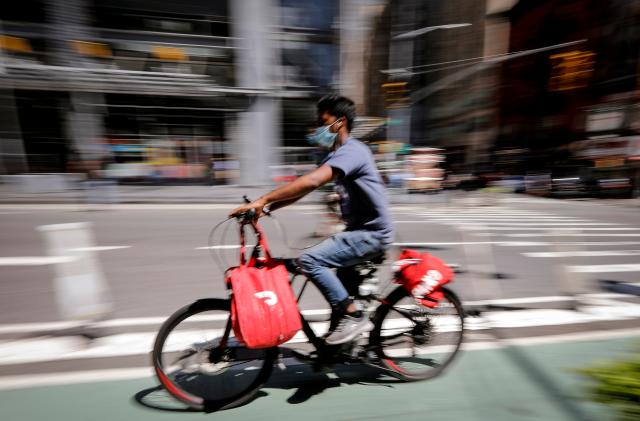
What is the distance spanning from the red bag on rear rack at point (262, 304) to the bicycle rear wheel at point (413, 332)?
802 mm

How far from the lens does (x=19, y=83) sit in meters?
15.6

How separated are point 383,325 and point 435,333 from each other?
0.47 m

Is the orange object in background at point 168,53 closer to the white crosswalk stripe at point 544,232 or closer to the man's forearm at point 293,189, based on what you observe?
the white crosswalk stripe at point 544,232

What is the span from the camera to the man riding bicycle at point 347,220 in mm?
2553

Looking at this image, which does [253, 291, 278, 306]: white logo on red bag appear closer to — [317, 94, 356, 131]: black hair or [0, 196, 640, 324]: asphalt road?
[0, 196, 640, 324]: asphalt road

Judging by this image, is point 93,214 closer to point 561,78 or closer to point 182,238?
point 182,238

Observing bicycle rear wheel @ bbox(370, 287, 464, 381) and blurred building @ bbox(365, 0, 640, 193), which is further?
blurred building @ bbox(365, 0, 640, 193)

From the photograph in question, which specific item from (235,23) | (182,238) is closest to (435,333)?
(182,238)

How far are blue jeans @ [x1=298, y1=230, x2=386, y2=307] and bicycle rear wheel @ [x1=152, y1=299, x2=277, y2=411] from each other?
572 millimetres

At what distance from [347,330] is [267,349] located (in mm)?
566

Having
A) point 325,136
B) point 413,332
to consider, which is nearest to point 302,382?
point 413,332

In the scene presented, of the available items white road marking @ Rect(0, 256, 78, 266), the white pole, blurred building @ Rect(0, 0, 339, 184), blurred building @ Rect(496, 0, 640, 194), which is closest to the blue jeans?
the white pole

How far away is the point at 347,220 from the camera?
276 centimetres

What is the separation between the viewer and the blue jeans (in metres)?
2.61
